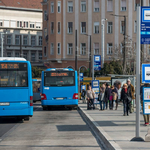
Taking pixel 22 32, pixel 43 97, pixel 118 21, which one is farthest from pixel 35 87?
pixel 22 32

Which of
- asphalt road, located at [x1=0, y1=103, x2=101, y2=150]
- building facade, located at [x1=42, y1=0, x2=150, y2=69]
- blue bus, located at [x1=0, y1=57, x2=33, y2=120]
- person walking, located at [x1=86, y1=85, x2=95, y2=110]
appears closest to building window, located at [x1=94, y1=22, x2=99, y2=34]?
building facade, located at [x1=42, y1=0, x2=150, y2=69]

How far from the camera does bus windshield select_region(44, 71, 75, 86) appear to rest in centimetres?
3073

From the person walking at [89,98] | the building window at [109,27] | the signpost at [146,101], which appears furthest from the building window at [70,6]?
the signpost at [146,101]

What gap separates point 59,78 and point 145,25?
18858mm

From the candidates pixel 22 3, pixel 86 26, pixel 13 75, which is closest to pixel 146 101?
pixel 13 75

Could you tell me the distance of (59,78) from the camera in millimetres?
30969

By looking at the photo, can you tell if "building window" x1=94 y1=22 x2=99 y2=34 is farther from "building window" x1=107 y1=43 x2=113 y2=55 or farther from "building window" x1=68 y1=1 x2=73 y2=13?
"building window" x1=68 y1=1 x2=73 y2=13

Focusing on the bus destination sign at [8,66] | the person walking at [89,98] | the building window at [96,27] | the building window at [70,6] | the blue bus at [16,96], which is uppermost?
the building window at [70,6]

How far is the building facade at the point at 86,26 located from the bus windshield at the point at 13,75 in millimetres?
50926

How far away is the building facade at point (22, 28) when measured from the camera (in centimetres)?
9806

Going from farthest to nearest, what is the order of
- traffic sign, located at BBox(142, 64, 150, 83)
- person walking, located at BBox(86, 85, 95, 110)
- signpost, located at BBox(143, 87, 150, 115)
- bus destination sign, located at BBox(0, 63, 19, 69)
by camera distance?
person walking, located at BBox(86, 85, 95, 110) < bus destination sign, located at BBox(0, 63, 19, 69) < signpost, located at BBox(143, 87, 150, 115) < traffic sign, located at BBox(142, 64, 150, 83)

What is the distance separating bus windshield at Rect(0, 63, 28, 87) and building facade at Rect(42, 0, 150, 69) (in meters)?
50.9

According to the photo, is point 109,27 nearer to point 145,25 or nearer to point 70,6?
point 70,6

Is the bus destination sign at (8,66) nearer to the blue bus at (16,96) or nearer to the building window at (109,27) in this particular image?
the blue bus at (16,96)
